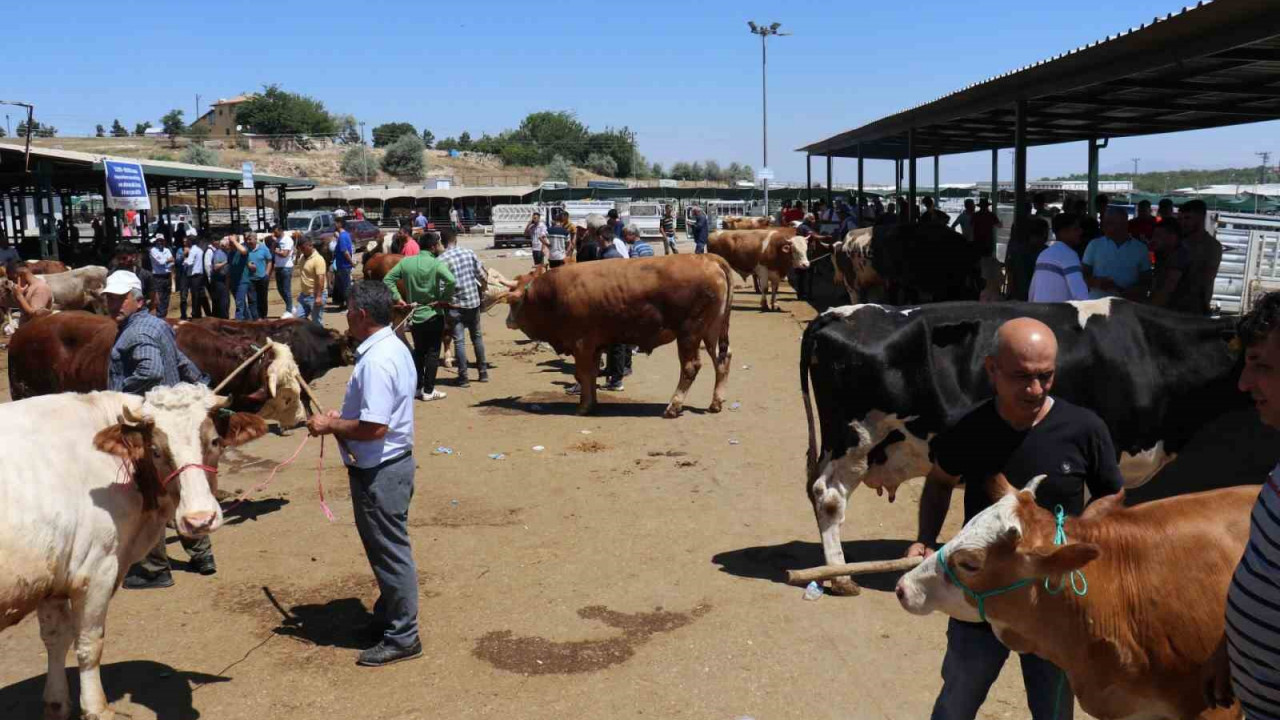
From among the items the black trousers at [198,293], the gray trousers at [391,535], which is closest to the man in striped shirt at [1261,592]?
the gray trousers at [391,535]

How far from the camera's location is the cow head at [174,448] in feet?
15.3

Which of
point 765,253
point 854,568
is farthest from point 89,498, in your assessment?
point 765,253

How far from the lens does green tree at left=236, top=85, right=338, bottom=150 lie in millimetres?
118375

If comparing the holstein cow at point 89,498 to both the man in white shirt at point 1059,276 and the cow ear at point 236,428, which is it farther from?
the man in white shirt at point 1059,276

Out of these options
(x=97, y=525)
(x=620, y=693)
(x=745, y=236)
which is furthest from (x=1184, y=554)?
(x=745, y=236)

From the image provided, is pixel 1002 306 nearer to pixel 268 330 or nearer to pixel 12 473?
pixel 12 473

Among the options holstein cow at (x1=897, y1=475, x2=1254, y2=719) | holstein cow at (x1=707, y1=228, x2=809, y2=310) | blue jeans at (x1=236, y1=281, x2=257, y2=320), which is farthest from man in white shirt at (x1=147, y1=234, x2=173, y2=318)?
holstein cow at (x1=897, y1=475, x2=1254, y2=719)

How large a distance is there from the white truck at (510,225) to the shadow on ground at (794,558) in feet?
122

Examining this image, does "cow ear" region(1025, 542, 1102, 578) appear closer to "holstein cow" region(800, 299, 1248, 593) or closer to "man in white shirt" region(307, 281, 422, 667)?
"holstein cow" region(800, 299, 1248, 593)

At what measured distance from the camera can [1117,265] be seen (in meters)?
9.08

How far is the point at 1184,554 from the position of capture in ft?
10.4

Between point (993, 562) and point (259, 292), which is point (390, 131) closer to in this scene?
point (259, 292)

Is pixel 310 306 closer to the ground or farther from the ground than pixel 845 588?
farther from the ground

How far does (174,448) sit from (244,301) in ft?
48.8
